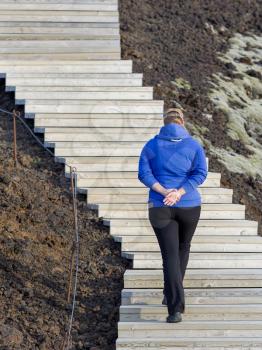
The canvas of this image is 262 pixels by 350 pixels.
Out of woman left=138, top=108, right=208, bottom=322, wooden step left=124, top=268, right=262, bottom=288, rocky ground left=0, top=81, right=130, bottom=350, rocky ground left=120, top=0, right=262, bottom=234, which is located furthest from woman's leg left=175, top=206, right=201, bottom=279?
rocky ground left=120, top=0, right=262, bottom=234

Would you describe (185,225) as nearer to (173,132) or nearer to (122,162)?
(173,132)

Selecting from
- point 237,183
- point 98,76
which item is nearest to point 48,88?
point 98,76

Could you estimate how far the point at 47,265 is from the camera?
31.5 feet

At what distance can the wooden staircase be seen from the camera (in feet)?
29.3

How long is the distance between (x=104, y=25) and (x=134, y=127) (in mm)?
2693

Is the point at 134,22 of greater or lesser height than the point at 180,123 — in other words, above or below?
below

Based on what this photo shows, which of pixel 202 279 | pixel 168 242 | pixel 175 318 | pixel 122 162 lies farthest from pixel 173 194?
pixel 122 162

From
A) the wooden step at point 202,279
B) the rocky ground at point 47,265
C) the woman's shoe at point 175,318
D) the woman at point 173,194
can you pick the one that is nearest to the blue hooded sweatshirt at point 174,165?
the woman at point 173,194

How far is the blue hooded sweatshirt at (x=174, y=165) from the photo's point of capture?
8586mm

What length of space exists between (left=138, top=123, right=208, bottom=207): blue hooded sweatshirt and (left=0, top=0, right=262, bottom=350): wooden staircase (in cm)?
106

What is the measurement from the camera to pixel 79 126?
11.8 m

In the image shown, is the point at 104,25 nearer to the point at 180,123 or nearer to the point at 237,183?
the point at 237,183

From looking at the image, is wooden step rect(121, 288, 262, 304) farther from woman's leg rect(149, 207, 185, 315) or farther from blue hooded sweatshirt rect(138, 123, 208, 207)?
blue hooded sweatshirt rect(138, 123, 208, 207)

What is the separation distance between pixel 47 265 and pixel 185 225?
1.58 meters
